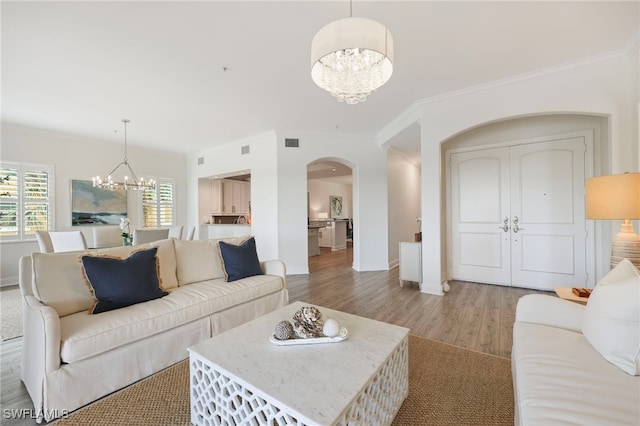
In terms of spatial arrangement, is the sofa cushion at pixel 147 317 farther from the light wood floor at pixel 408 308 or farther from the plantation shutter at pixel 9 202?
the plantation shutter at pixel 9 202

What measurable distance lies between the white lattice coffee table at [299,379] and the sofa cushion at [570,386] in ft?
1.90

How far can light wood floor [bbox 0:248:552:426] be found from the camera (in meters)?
2.10

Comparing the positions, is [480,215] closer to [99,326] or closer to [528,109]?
[528,109]

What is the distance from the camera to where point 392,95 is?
3.70 metres

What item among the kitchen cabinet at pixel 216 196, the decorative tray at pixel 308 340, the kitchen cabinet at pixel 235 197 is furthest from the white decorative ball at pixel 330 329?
the kitchen cabinet at pixel 235 197

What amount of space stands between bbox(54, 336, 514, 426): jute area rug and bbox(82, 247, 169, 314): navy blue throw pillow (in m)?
0.58

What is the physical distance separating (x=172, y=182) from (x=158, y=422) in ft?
21.7

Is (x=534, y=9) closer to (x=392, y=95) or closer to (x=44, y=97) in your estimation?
(x=392, y=95)

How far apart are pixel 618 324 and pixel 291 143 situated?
192 inches

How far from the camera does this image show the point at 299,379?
Answer: 119 centimetres

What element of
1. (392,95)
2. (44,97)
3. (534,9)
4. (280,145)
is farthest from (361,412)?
(44,97)

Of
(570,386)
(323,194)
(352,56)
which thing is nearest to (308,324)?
(570,386)

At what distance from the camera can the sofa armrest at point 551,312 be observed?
161 cm

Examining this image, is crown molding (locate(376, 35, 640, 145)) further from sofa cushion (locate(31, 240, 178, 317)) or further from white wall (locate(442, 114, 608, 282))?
sofa cushion (locate(31, 240, 178, 317))
